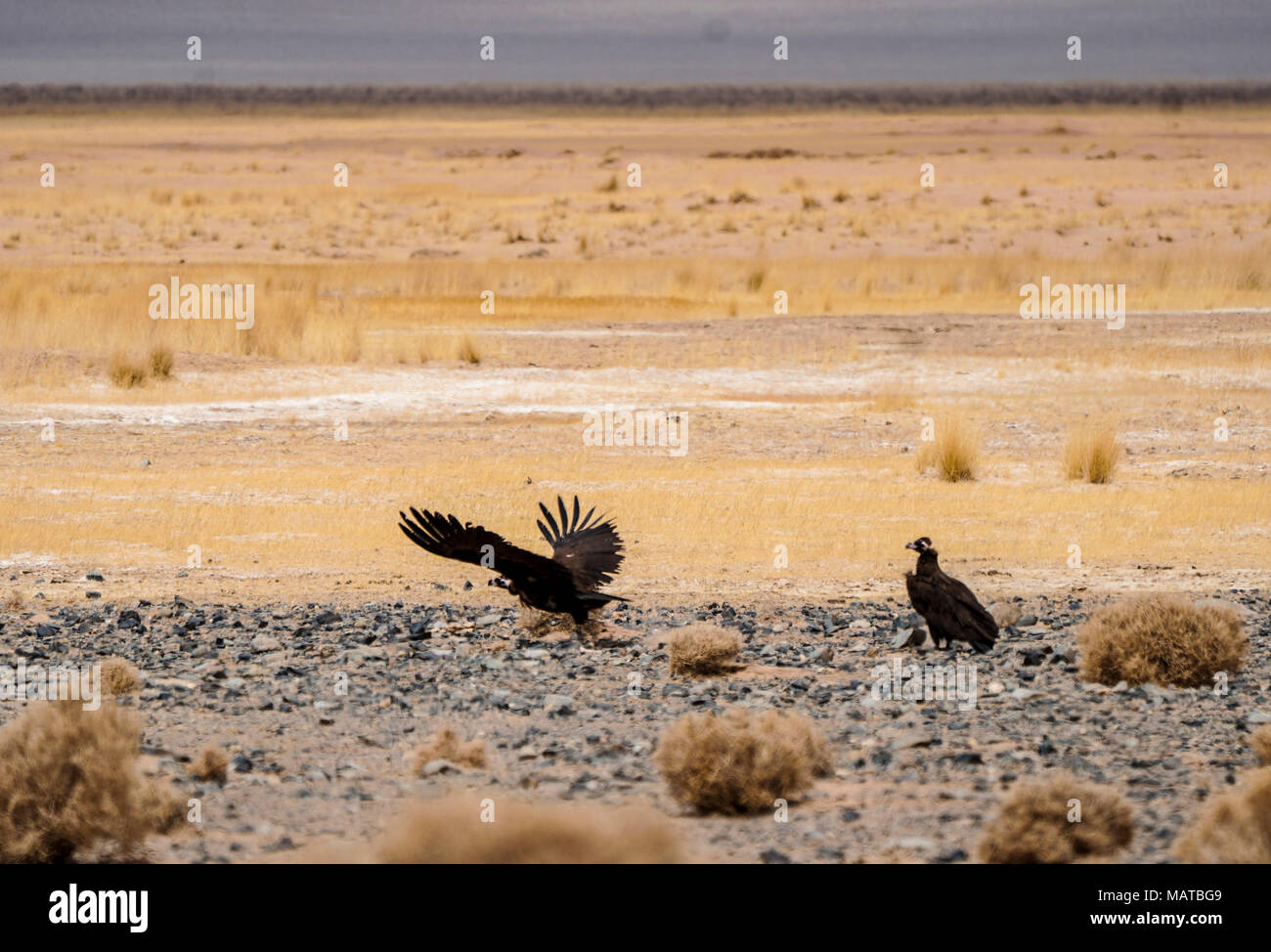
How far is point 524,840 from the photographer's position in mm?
6512

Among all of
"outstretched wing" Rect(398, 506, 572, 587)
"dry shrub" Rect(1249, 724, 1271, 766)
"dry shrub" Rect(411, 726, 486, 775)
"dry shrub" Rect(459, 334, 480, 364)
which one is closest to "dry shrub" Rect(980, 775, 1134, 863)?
"dry shrub" Rect(1249, 724, 1271, 766)

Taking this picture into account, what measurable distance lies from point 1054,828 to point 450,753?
298 cm

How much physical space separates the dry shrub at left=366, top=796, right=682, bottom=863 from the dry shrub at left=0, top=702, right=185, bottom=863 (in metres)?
1.14

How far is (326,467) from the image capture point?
2019 cm

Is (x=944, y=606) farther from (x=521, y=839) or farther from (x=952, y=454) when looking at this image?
(x=952, y=454)

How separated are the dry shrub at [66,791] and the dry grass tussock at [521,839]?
3.32 feet

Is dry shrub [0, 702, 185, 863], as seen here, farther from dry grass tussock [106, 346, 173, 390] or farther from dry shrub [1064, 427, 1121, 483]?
dry grass tussock [106, 346, 173, 390]

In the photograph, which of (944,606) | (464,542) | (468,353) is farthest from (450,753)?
(468,353)

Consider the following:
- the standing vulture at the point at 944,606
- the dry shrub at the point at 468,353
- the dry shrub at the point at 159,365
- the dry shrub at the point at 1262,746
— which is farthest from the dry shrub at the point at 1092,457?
the dry shrub at the point at 159,365

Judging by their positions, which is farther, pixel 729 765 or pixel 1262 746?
pixel 1262 746
